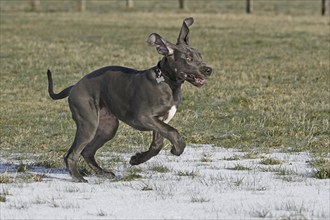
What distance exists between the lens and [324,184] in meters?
8.27

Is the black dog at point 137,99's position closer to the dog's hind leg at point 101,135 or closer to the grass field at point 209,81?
the dog's hind leg at point 101,135

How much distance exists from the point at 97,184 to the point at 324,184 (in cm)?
214

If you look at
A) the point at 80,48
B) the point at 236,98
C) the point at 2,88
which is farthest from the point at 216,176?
the point at 80,48

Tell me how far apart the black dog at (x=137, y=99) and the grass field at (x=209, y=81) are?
111cm

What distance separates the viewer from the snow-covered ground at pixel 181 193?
6.97m

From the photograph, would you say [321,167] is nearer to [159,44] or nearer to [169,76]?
[169,76]

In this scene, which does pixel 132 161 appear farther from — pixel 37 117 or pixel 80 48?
pixel 80 48

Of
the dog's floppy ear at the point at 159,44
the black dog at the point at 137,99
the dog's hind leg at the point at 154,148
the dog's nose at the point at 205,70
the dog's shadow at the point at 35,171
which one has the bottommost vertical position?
the dog's shadow at the point at 35,171

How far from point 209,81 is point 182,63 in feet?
34.8

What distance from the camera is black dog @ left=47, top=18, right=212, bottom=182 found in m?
8.63

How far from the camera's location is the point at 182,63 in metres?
8.69

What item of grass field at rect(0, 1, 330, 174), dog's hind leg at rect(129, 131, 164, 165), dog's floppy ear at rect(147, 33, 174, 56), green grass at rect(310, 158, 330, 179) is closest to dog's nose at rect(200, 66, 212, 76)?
dog's floppy ear at rect(147, 33, 174, 56)

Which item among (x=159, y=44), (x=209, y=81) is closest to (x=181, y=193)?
(x=159, y=44)

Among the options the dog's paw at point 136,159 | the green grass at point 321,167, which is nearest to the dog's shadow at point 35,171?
the dog's paw at point 136,159
